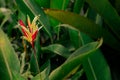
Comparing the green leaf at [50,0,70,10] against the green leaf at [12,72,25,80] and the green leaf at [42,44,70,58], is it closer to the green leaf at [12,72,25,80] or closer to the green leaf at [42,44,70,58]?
the green leaf at [42,44,70,58]

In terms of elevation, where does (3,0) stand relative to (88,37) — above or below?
below

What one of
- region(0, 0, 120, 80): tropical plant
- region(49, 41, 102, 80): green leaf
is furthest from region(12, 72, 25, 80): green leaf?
region(49, 41, 102, 80): green leaf

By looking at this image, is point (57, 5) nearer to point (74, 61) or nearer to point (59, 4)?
point (59, 4)

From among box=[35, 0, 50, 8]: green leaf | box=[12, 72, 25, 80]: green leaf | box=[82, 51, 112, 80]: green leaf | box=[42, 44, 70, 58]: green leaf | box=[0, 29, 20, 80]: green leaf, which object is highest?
box=[0, 29, 20, 80]: green leaf

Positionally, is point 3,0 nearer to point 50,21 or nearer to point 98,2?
point 50,21

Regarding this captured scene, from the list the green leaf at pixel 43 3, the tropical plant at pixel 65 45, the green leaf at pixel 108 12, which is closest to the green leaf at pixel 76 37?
the tropical plant at pixel 65 45

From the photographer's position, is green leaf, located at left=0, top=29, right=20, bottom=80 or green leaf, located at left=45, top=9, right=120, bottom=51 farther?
green leaf, located at left=45, top=9, right=120, bottom=51

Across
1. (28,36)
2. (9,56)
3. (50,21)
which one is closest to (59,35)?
(50,21)
